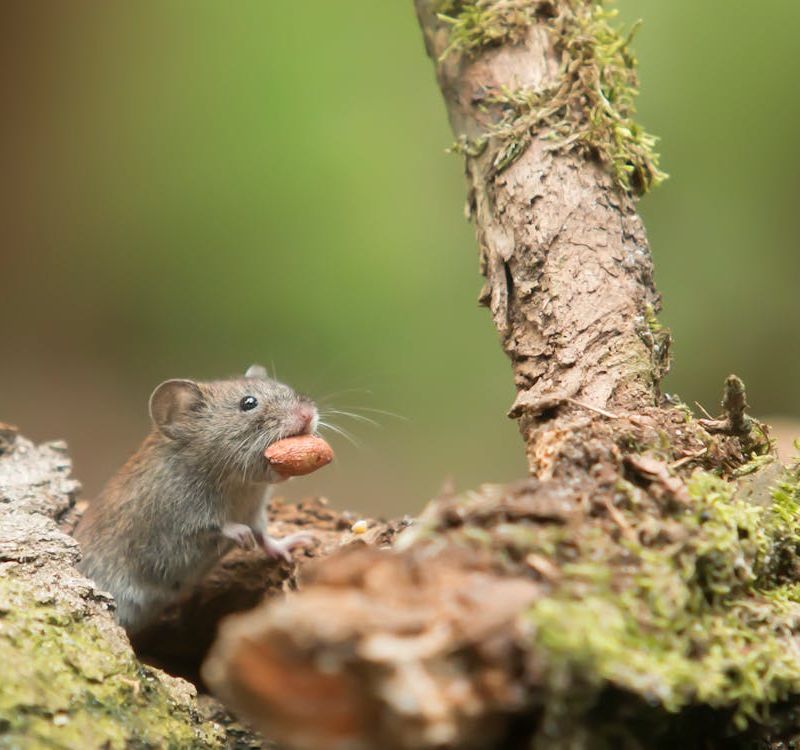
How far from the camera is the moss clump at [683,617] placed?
1670 mm

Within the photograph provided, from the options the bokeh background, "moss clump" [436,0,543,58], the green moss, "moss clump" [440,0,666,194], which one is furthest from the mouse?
the bokeh background

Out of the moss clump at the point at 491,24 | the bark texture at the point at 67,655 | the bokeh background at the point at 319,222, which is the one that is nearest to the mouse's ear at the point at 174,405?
the bark texture at the point at 67,655

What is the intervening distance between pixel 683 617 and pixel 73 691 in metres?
1.59

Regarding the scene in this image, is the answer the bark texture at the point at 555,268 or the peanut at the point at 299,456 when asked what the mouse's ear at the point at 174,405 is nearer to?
the peanut at the point at 299,456

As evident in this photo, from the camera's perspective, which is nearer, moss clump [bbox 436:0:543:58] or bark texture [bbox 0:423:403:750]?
bark texture [bbox 0:423:403:750]

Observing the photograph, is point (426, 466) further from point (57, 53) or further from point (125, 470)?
point (57, 53)

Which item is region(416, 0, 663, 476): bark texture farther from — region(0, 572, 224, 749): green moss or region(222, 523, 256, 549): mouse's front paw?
region(222, 523, 256, 549): mouse's front paw

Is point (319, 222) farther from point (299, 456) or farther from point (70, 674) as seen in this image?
point (70, 674)

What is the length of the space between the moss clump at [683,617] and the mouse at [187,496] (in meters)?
2.33

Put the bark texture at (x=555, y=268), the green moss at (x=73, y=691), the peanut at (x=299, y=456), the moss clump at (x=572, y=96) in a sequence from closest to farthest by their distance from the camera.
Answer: the green moss at (x=73, y=691) < the bark texture at (x=555, y=268) < the moss clump at (x=572, y=96) < the peanut at (x=299, y=456)

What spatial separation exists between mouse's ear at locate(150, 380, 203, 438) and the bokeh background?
8.71 ft

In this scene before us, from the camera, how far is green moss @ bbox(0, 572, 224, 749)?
7.32ft

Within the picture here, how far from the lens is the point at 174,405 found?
442 cm

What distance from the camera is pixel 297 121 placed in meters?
7.39
